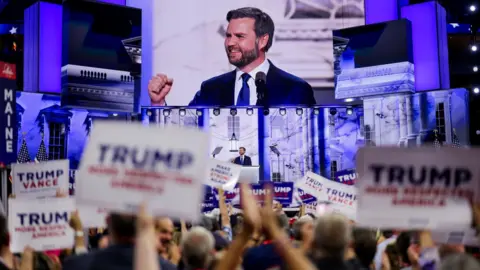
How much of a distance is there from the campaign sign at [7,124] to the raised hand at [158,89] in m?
17.0

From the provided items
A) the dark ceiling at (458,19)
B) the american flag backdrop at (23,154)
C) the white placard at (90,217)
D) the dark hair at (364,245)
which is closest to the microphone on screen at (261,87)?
the dark ceiling at (458,19)

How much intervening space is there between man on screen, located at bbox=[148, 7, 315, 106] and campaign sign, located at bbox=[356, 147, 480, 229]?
21300 mm

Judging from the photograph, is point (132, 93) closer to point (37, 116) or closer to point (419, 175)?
point (37, 116)

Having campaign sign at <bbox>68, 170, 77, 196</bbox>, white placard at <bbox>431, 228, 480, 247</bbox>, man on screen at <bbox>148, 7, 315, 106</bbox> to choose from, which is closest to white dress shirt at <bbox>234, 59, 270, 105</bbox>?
man on screen at <bbox>148, 7, 315, 106</bbox>

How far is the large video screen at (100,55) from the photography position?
24.2 meters

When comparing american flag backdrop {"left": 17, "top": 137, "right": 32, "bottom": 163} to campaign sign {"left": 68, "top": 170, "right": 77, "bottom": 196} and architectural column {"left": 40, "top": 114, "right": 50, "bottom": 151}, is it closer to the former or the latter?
architectural column {"left": 40, "top": 114, "right": 50, "bottom": 151}

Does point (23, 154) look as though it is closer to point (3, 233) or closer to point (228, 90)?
point (228, 90)

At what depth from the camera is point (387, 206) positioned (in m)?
4.32

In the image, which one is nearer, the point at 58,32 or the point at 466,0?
the point at 58,32

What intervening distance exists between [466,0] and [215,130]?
39.6ft

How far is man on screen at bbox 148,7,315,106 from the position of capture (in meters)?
25.8

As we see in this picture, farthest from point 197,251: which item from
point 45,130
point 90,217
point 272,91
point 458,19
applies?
point 458,19

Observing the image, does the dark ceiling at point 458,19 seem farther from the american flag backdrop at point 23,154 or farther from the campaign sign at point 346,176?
the campaign sign at point 346,176

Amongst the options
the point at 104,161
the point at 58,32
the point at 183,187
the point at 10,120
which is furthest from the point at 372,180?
the point at 58,32
